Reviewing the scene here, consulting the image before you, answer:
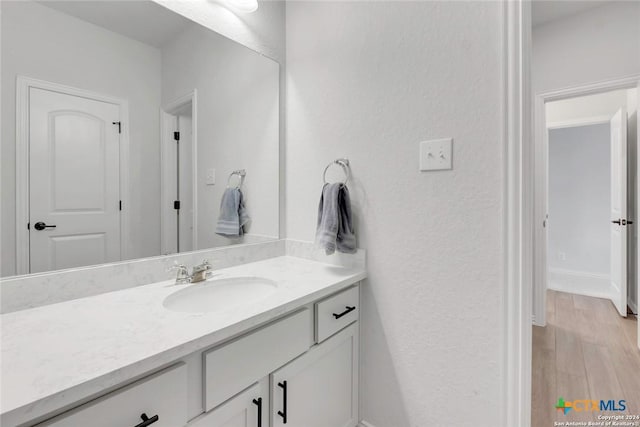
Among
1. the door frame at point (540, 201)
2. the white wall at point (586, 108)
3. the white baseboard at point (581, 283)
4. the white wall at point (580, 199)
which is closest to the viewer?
the door frame at point (540, 201)

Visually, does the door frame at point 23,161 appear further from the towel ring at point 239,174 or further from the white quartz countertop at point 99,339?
the towel ring at point 239,174

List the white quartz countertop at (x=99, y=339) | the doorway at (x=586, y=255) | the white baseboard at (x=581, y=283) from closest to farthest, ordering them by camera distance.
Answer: the white quartz countertop at (x=99, y=339) < the doorway at (x=586, y=255) < the white baseboard at (x=581, y=283)

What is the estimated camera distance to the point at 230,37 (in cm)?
136

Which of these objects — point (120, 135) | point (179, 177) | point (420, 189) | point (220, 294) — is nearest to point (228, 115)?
point (179, 177)

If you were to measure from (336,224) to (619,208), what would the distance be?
2934 mm

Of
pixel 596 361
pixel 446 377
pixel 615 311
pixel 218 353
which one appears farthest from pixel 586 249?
pixel 218 353

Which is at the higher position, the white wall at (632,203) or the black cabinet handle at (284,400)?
the white wall at (632,203)

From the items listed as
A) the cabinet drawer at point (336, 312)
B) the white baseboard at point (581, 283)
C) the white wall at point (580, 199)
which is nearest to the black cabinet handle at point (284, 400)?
the cabinet drawer at point (336, 312)

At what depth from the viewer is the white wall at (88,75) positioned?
2.72 ft

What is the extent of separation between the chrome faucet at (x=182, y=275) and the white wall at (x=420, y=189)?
2.38 feet

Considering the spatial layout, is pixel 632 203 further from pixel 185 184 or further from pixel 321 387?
pixel 185 184

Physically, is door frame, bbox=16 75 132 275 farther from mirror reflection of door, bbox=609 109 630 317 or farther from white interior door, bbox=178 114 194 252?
mirror reflection of door, bbox=609 109 630 317

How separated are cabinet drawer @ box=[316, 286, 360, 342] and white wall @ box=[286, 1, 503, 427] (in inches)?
3.5

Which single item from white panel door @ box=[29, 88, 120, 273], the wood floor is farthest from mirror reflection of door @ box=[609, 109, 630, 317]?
white panel door @ box=[29, 88, 120, 273]
